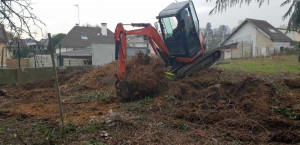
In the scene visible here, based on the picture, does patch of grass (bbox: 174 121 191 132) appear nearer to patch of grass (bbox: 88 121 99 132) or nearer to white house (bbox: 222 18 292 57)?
patch of grass (bbox: 88 121 99 132)

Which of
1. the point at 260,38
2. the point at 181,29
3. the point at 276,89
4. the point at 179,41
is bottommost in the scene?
the point at 276,89

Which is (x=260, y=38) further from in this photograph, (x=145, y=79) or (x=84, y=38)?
(x=145, y=79)

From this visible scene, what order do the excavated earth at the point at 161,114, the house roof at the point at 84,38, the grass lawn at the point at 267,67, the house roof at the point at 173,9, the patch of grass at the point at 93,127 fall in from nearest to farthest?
the excavated earth at the point at 161,114
the patch of grass at the point at 93,127
the house roof at the point at 173,9
the grass lawn at the point at 267,67
the house roof at the point at 84,38

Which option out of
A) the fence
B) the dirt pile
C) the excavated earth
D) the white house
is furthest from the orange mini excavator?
the white house

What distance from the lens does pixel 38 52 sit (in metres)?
5.00

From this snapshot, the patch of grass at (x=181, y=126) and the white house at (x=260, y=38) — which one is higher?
the white house at (x=260, y=38)

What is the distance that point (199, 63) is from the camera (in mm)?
9312

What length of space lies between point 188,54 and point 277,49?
2911cm

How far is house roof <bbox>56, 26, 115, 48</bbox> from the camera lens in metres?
37.0

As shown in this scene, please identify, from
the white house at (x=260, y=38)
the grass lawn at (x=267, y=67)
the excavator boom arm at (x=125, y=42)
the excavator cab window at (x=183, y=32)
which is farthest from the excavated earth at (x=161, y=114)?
the white house at (x=260, y=38)

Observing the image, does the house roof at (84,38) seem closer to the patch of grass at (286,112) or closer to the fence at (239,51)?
the fence at (239,51)

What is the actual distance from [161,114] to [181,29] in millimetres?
4044

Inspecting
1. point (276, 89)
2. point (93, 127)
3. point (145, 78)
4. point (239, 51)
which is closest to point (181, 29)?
point (145, 78)

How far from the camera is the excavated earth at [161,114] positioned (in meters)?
4.15
